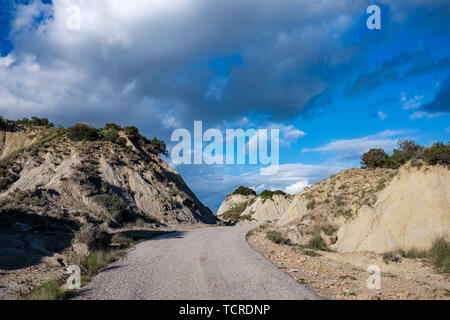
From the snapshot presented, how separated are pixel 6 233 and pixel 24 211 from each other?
15.2ft

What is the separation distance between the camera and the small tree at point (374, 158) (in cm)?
3372

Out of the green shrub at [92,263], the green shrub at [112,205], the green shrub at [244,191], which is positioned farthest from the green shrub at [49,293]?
the green shrub at [244,191]

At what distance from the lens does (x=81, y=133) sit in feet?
131

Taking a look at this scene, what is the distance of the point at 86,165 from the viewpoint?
32.6 meters

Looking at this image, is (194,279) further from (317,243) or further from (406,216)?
(317,243)

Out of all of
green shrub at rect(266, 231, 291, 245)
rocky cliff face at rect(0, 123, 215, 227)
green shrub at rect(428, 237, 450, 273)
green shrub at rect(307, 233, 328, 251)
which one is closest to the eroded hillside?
rocky cliff face at rect(0, 123, 215, 227)

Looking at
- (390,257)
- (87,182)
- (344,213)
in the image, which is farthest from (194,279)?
(87,182)

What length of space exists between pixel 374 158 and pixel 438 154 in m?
18.6

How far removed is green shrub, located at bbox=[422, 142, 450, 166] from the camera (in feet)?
53.6

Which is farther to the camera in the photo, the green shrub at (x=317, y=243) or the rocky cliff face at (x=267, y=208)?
the rocky cliff face at (x=267, y=208)

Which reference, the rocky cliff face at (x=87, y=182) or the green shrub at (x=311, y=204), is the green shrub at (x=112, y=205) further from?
the green shrub at (x=311, y=204)

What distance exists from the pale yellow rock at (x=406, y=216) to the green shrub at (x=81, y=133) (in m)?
35.3

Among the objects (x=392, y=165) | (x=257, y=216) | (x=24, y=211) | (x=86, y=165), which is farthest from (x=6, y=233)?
(x=257, y=216)

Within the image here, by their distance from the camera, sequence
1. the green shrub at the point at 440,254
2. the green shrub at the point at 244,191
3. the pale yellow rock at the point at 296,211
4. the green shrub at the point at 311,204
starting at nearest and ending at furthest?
1. the green shrub at the point at 440,254
2. the green shrub at the point at 311,204
3. the pale yellow rock at the point at 296,211
4. the green shrub at the point at 244,191
